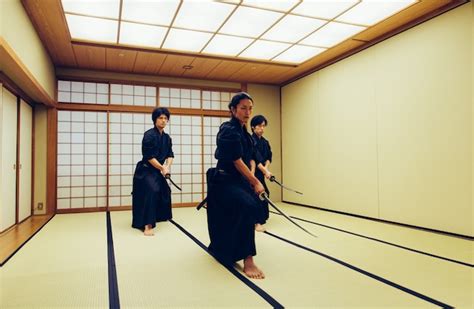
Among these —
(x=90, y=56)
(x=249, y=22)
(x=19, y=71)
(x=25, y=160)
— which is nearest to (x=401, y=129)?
(x=249, y=22)

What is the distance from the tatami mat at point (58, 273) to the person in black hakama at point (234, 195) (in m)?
0.85

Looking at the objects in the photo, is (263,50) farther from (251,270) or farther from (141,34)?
(251,270)

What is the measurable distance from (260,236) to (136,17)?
9.63ft

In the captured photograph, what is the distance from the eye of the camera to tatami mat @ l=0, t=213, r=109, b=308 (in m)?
1.82

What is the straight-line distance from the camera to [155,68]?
5770 mm

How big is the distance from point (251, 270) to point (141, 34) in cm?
350

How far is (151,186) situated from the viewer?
385cm

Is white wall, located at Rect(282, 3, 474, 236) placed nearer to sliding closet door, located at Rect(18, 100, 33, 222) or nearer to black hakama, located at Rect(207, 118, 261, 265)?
black hakama, located at Rect(207, 118, 261, 265)

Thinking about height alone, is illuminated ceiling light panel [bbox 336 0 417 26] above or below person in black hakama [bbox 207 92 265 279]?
above

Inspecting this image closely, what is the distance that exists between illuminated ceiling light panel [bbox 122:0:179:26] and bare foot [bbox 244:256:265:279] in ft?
9.29

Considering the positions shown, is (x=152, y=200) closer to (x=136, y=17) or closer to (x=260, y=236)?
(x=260, y=236)

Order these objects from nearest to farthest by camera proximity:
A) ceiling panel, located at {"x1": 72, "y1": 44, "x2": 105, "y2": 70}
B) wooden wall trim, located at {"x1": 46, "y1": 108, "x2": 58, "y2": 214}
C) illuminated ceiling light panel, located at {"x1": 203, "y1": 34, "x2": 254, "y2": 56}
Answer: illuminated ceiling light panel, located at {"x1": 203, "y1": 34, "x2": 254, "y2": 56}, ceiling panel, located at {"x1": 72, "y1": 44, "x2": 105, "y2": 70}, wooden wall trim, located at {"x1": 46, "y1": 108, "x2": 58, "y2": 214}

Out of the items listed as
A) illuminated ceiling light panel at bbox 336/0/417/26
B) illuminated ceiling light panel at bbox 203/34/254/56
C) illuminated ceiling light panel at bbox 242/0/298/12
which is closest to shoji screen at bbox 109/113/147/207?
illuminated ceiling light panel at bbox 203/34/254/56

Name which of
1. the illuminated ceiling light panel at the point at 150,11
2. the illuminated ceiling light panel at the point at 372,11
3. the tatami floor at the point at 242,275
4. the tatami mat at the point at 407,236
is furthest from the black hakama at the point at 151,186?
the illuminated ceiling light panel at the point at 372,11
